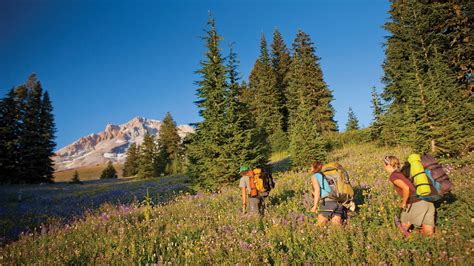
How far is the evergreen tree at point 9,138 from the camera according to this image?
1501 inches

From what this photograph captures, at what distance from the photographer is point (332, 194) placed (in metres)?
6.14

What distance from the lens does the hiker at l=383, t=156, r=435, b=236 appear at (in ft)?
16.4

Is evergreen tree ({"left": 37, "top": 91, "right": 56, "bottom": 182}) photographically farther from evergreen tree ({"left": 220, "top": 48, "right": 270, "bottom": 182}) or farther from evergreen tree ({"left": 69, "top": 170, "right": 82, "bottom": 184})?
evergreen tree ({"left": 220, "top": 48, "right": 270, "bottom": 182})

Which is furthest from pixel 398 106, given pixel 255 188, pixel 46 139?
pixel 46 139

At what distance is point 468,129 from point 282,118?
111 ft

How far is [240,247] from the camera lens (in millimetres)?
5086

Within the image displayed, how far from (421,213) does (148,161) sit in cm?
4710

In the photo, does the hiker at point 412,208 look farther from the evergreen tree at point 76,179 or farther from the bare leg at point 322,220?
the evergreen tree at point 76,179

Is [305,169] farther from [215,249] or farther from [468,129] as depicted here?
[215,249]

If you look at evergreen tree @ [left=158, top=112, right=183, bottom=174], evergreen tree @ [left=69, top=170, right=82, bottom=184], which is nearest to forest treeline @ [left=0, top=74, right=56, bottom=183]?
evergreen tree @ [left=69, top=170, right=82, bottom=184]

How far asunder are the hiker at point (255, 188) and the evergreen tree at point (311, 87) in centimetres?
2951

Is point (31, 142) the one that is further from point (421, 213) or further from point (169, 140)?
point (421, 213)

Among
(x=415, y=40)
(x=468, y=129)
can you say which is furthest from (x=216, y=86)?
(x=415, y=40)

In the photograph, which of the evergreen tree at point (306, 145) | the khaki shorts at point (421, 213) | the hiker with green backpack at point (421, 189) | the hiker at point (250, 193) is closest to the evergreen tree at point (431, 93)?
the evergreen tree at point (306, 145)
